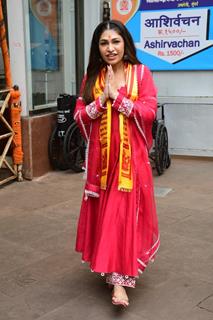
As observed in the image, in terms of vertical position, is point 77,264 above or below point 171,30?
below

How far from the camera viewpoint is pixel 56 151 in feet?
22.5

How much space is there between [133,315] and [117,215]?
0.65 meters

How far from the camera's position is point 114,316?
121 inches

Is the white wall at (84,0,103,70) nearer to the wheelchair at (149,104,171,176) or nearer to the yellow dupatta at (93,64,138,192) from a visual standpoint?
the wheelchair at (149,104,171,176)

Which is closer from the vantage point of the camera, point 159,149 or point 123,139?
point 123,139

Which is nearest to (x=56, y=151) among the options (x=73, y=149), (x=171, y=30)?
(x=73, y=149)

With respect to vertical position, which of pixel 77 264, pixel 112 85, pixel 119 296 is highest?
pixel 112 85

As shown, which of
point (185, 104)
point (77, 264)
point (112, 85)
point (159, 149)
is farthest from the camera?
point (185, 104)

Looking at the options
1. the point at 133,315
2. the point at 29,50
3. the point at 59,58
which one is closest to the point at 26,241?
the point at 133,315

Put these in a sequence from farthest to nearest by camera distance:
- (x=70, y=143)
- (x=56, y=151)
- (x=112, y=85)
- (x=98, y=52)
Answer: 1. (x=56, y=151)
2. (x=70, y=143)
3. (x=98, y=52)
4. (x=112, y=85)

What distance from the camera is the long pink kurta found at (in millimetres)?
3066

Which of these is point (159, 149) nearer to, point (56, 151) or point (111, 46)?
point (56, 151)

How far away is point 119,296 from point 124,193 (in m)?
0.67

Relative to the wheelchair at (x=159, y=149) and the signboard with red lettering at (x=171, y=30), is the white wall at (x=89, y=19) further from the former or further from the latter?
the wheelchair at (x=159, y=149)
